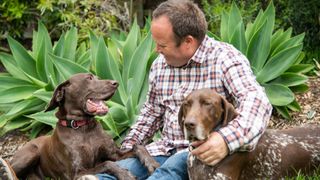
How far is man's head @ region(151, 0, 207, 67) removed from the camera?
483 cm

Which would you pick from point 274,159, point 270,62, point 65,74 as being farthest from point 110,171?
point 270,62

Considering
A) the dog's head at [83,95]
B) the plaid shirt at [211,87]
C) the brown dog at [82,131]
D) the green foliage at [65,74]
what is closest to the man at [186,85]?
the plaid shirt at [211,87]

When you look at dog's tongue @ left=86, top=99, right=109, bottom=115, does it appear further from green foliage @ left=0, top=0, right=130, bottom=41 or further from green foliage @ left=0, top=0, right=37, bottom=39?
green foliage @ left=0, top=0, right=37, bottom=39

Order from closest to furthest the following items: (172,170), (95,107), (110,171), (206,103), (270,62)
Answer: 1. (206,103)
2. (172,170)
3. (110,171)
4. (95,107)
5. (270,62)

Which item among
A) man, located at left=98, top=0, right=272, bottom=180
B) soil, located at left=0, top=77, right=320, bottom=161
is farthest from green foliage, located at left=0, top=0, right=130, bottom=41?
man, located at left=98, top=0, right=272, bottom=180

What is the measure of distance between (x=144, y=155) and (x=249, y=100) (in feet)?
3.40

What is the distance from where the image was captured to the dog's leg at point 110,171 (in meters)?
4.89

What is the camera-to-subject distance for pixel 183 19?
484 cm

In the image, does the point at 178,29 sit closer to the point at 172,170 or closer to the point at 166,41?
the point at 166,41

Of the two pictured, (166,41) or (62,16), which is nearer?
Result: (166,41)

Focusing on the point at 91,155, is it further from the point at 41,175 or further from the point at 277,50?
the point at 277,50

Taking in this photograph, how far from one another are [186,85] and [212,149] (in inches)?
35.3

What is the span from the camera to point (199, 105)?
427 cm

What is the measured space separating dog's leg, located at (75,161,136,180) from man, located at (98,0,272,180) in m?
0.10
